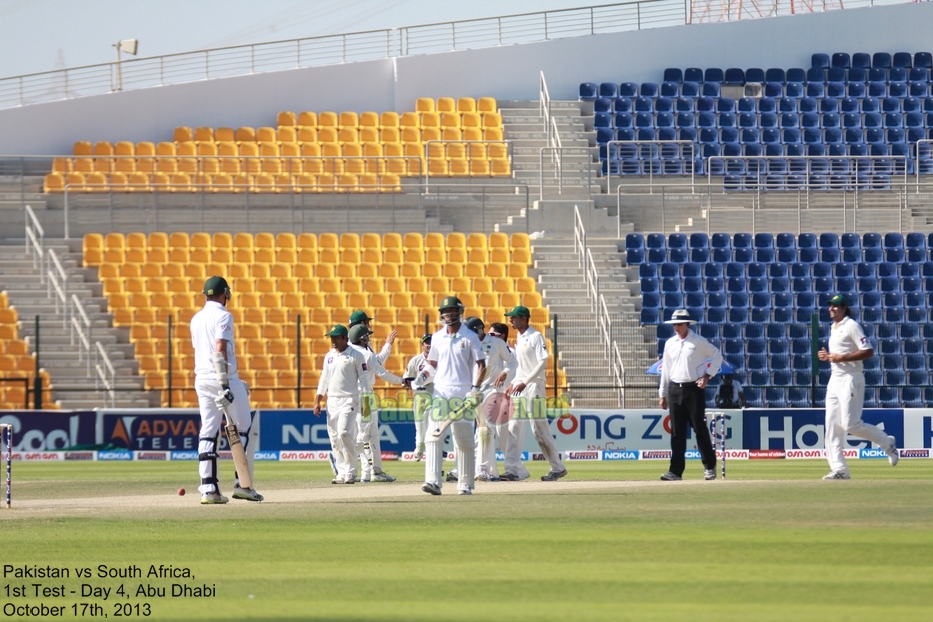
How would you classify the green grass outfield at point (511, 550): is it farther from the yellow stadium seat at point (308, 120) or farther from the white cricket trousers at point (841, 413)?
the yellow stadium seat at point (308, 120)

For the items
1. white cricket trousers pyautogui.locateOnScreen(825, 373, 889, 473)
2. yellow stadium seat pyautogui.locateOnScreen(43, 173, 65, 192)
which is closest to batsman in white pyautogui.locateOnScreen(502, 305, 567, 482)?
white cricket trousers pyautogui.locateOnScreen(825, 373, 889, 473)

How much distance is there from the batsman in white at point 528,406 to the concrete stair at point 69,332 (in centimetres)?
1115

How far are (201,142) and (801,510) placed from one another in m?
28.0

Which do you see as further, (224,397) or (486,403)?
(486,403)

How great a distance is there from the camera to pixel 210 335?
12.7 m

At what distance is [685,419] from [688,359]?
750 millimetres

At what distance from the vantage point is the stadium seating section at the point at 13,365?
27.0m

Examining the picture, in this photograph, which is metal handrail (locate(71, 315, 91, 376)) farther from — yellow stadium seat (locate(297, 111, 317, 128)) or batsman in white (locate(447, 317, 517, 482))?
batsman in white (locate(447, 317, 517, 482))

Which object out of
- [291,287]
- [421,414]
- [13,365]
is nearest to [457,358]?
[421,414]

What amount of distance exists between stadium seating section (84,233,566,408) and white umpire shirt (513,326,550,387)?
10410 millimetres

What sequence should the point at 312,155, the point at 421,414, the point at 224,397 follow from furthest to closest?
the point at 312,155 < the point at 421,414 < the point at 224,397

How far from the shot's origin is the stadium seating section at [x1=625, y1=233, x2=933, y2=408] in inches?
1152

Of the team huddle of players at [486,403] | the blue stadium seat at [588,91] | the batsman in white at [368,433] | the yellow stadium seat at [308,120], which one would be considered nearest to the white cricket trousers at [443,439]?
the team huddle of players at [486,403]

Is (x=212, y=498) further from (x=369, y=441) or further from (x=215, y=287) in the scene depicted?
(x=369, y=441)
